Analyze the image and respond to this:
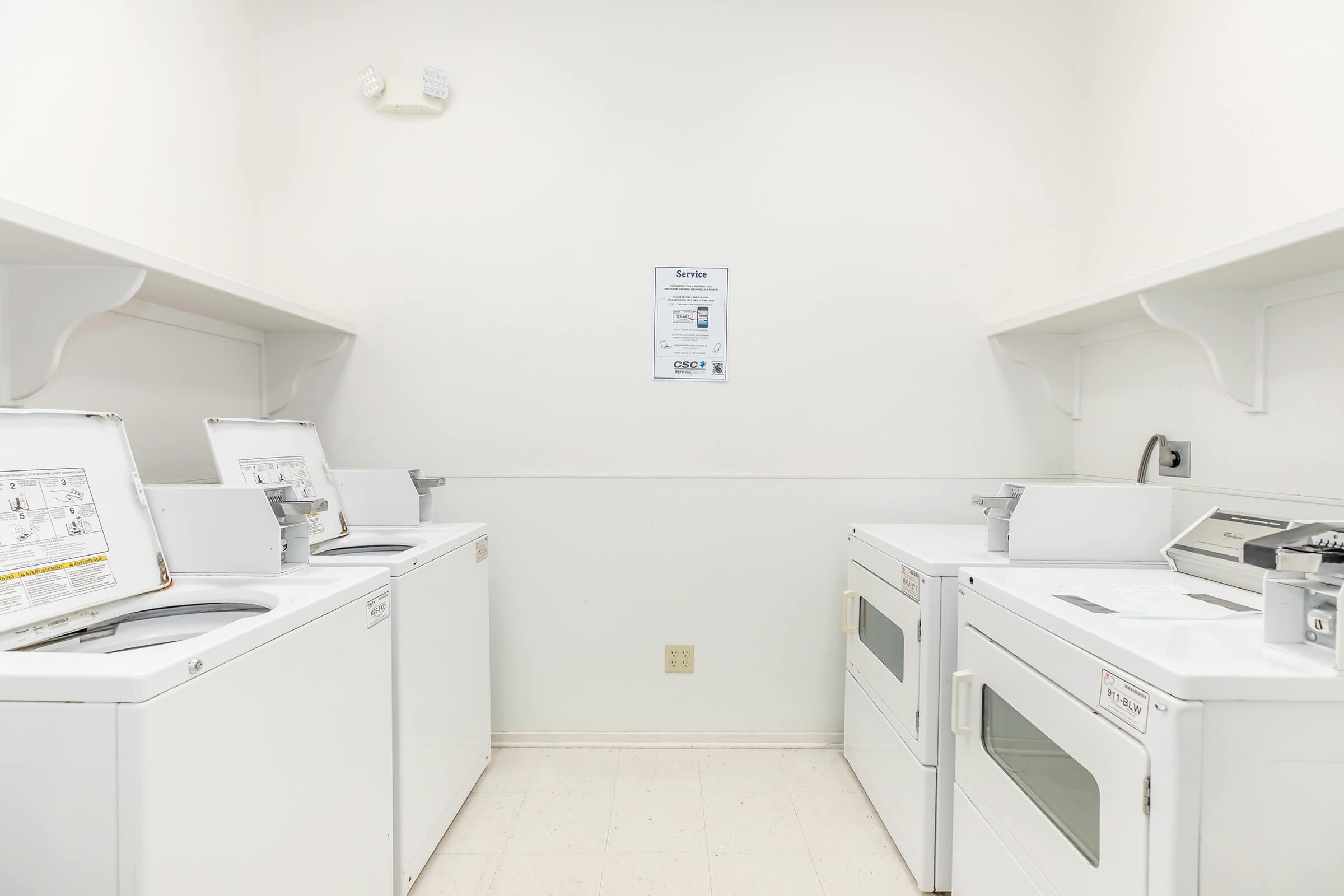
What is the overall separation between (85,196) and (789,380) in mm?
2110

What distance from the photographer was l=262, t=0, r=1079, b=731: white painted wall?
2.32 meters

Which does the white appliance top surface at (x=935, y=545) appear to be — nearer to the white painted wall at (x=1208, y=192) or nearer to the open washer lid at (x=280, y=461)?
the white painted wall at (x=1208, y=192)

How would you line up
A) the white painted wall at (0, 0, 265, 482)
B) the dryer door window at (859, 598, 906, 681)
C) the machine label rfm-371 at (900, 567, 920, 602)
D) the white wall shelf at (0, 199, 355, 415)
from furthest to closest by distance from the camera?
the dryer door window at (859, 598, 906, 681)
the machine label rfm-371 at (900, 567, 920, 602)
the white painted wall at (0, 0, 265, 482)
the white wall shelf at (0, 199, 355, 415)

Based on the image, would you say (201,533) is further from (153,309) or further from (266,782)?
(153,309)

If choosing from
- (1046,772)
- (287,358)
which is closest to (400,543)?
(287,358)

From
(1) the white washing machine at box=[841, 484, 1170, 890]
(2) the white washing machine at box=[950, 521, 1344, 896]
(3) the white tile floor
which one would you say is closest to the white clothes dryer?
(2) the white washing machine at box=[950, 521, 1344, 896]

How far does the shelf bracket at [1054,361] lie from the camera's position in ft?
7.68

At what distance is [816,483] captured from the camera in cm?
236

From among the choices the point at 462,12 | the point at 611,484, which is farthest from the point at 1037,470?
the point at 462,12

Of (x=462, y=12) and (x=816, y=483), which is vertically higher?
(x=462, y=12)

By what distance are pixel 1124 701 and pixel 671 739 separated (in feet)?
5.70

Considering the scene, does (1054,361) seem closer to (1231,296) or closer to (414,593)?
(1231,296)

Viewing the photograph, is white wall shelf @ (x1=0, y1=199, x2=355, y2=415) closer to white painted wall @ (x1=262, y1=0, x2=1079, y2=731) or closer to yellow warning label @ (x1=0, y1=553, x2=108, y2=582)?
yellow warning label @ (x1=0, y1=553, x2=108, y2=582)

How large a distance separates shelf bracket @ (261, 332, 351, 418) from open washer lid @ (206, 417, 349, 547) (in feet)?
1.25
